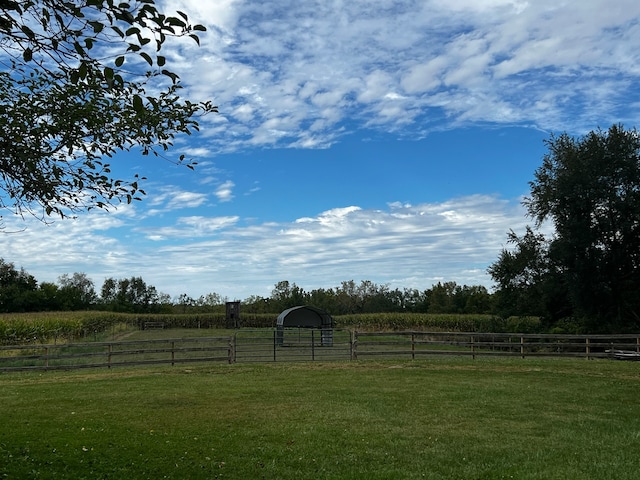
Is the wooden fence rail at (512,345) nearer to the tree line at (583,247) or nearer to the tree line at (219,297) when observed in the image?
the tree line at (583,247)

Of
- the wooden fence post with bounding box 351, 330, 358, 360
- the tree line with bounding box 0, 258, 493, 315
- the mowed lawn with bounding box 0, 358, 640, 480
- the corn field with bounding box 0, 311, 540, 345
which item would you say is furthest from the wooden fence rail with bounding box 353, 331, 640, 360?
the tree line with bounding box 0, 258, 493, 315

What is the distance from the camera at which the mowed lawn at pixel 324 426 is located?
6512 mm

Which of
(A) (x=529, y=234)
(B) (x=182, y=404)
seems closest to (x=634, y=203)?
(A) (x=529, y=234)

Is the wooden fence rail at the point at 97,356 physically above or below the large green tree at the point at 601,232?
below

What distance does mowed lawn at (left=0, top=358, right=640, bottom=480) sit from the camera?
6512mm

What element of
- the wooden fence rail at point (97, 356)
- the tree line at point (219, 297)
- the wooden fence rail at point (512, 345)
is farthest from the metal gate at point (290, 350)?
the tree line at point (219, 297)

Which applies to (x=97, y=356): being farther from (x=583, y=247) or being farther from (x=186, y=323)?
(x=186, y=323)

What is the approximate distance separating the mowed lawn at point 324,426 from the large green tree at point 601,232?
1440 cm

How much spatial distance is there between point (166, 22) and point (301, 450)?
5.76 meters

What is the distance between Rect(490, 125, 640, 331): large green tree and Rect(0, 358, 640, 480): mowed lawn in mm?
14396

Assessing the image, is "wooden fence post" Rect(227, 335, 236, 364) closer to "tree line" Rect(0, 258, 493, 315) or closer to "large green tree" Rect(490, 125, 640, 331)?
"large green tree" Rect(490, 125, 640, 331)

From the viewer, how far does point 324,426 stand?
8891mm

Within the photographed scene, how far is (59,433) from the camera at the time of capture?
7.92 metres

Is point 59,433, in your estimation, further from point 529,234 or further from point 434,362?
point 529,234
